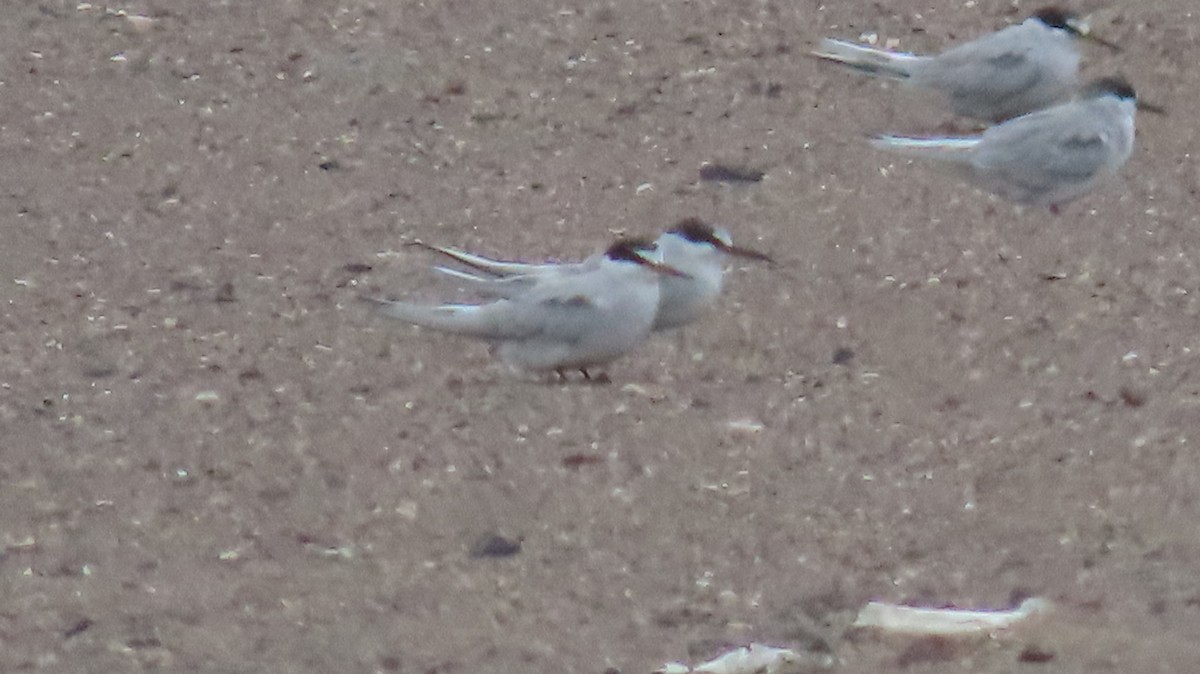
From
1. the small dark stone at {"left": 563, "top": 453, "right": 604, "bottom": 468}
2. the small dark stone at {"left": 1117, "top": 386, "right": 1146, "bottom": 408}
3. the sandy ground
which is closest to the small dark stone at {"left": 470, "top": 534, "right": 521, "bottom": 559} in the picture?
the sandy ground

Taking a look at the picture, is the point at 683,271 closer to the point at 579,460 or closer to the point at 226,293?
the point at 579,460

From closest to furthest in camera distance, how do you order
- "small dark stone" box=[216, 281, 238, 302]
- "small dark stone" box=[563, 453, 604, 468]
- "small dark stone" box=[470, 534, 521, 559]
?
"small dark stone" box=[470, 534, 521, 559], "small dark stone" box=[563, 453, 604, 468], "small dark stone" box=[216, 281, 238, 302]

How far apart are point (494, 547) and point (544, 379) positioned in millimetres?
941

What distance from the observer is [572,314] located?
488 cm

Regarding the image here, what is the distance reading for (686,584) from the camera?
4.25 m

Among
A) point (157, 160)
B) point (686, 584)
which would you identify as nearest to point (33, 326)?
point (157, 160)

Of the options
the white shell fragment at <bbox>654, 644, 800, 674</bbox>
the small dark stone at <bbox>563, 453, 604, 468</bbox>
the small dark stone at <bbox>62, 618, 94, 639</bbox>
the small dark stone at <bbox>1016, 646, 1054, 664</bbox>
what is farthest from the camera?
the small dark stone at <bbox>563, 453, 604, 468</bbox>

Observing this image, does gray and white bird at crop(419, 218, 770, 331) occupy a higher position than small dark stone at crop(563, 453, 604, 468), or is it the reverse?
gray and white bird at crop(419, 218, 770, 331)

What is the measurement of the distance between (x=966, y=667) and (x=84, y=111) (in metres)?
4.17

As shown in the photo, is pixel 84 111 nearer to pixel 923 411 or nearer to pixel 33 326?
pixel 33 326

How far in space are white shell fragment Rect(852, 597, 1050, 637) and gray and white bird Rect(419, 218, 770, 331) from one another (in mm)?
1333

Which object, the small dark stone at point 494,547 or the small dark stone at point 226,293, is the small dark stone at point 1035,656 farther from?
the small dark stone at point 226,293

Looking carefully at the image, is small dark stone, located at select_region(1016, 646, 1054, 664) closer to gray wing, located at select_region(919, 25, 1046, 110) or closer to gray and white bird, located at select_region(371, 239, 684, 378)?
gray and white bird, located at select_region(371, 239, 684, 378)

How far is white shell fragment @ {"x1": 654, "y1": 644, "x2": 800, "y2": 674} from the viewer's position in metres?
3.79
